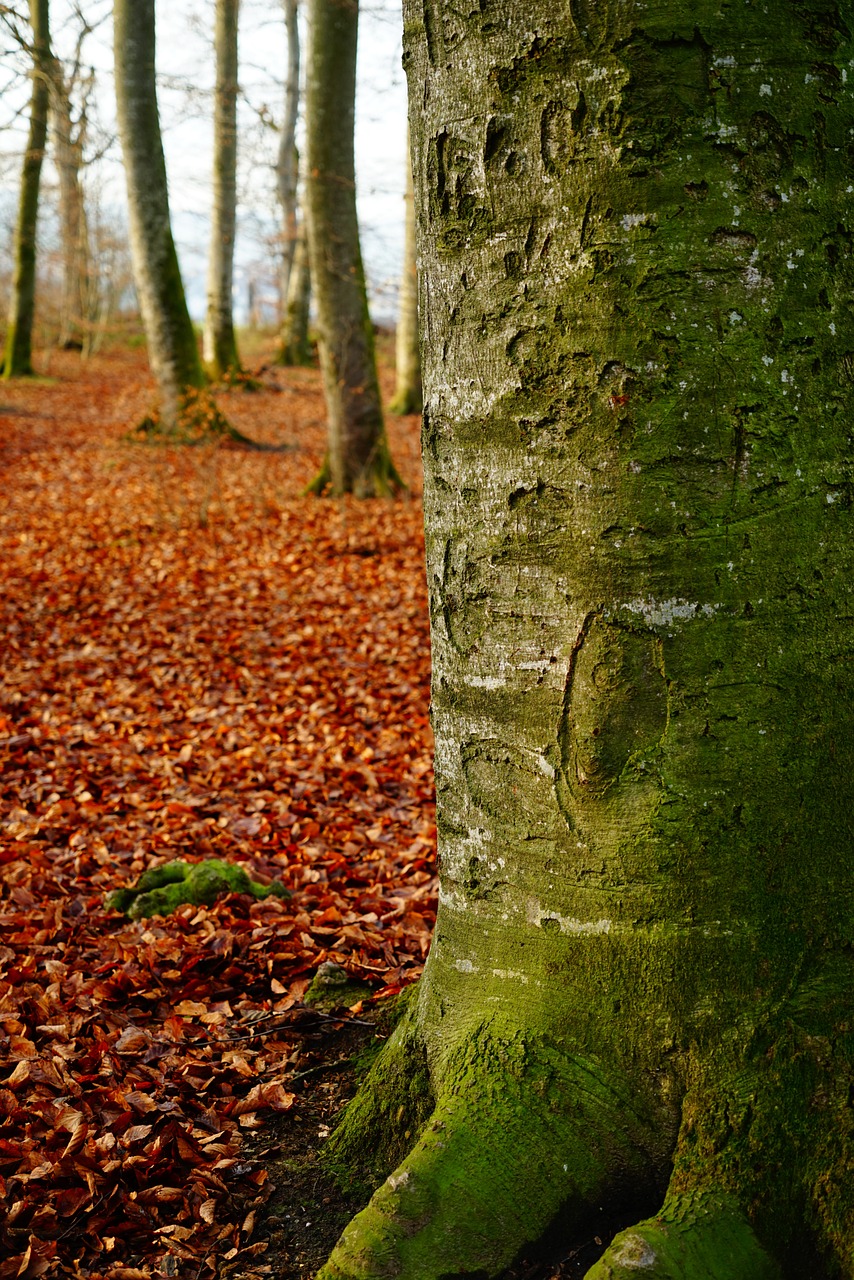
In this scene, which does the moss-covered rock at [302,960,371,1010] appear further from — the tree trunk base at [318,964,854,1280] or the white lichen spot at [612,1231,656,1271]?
the white lichen spot at [612,1231,656,1271]

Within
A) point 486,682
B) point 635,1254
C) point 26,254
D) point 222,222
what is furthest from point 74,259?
point 635,1254

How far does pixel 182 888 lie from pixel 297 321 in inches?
935

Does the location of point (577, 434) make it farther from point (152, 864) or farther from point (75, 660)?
point (75, 660)

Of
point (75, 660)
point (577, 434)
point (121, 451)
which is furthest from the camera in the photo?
point (121, 451)

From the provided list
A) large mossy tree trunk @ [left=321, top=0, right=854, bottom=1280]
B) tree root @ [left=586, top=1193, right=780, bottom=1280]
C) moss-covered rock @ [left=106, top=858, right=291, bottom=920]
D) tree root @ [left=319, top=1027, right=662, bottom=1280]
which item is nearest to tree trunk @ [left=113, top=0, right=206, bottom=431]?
moss-covered rock @ [left=106, top=858, right=291, bottom=920]

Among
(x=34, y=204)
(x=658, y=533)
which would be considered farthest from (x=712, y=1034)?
(x=34, y=204)

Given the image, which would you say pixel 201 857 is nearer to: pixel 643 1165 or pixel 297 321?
pixel 643 1165

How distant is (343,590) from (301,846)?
439 centimetres

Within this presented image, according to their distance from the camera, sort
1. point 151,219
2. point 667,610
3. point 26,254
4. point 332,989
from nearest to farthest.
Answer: point 667,610 < point 332,989 < point 151,219 < point 26,254

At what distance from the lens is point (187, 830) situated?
173 inches

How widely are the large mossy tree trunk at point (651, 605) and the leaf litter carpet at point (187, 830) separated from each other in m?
0.73

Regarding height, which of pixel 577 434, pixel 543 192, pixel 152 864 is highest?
pixel 543 192

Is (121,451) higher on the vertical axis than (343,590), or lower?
higher

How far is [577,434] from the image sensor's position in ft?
5.41
